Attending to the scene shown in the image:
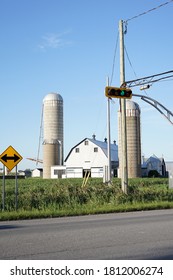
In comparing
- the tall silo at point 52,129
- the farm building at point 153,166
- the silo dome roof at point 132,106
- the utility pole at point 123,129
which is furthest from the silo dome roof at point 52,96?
the utility pole at point 123,129

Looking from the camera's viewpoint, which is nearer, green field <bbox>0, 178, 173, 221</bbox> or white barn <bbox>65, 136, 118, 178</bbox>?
green field <bbox>0, 178, 173, 221</bbox>

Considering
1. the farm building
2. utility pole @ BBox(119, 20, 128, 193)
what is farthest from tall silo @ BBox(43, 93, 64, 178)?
utility pole @ BBox(119, 20, 128, 193)

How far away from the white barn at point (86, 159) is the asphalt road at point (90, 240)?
60245mm

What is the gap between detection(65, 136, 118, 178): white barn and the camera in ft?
243

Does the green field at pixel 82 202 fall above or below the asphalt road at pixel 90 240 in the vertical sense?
above

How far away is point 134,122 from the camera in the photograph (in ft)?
212

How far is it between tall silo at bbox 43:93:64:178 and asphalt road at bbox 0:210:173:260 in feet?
197

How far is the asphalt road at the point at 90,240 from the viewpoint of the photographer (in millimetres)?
8078

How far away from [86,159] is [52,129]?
8.06 meters

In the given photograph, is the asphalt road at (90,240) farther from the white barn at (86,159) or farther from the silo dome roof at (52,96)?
the silo dome roof at (52,96)

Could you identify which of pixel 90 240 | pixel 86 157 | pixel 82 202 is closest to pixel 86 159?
pixel 86 157

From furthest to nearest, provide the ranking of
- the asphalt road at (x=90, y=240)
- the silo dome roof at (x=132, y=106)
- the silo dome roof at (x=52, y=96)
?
→ the silo dome roof at (x=52, y=96)
the silo dome roof at (x=132, y=106)
the asphalt road at (x=90, y=240)

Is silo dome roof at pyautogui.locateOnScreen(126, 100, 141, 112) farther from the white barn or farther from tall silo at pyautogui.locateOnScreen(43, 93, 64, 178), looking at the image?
tall silo at pyautogui.locateOnScreen(43, 93, 64, 178)
